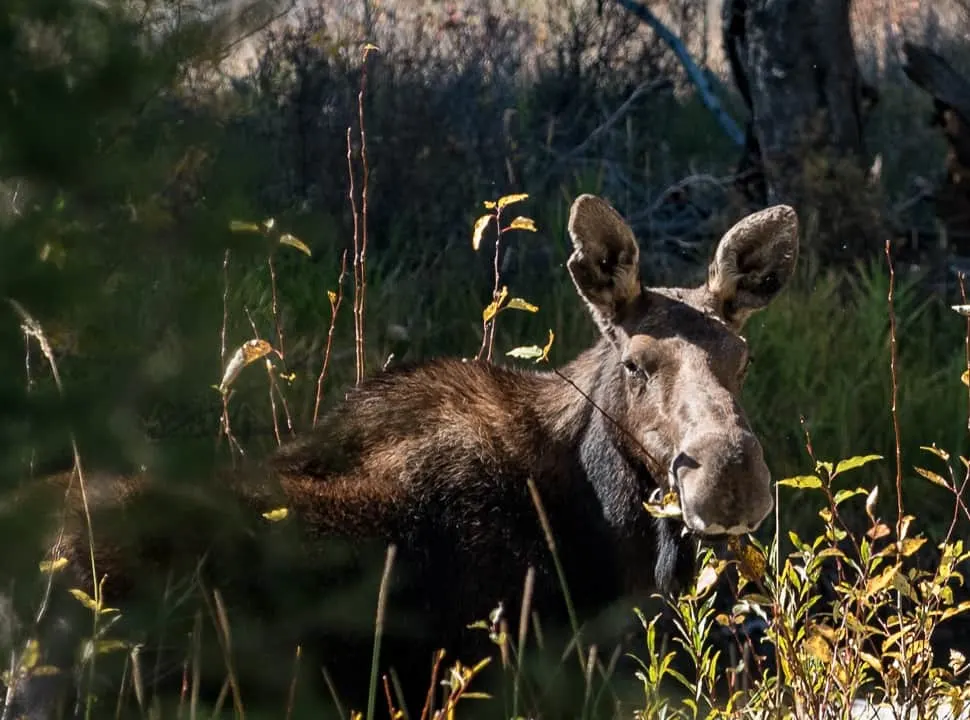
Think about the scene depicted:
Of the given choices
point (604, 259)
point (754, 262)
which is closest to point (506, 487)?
point (604, 259)

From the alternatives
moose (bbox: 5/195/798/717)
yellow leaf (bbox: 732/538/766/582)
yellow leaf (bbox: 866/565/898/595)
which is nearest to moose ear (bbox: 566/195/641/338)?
moose (bbox: 5/195/798/717)

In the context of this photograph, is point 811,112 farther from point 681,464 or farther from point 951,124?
point 681,464

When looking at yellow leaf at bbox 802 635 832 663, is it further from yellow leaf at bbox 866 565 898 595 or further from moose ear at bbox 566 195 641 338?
moose ear at bbox 566 195 641 338

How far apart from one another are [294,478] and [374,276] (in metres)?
3.55

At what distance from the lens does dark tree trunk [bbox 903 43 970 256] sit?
866 cm

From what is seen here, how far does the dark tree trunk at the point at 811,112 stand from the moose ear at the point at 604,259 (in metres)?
4.03

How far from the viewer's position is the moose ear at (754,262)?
467cm

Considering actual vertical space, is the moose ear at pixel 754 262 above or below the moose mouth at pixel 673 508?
above

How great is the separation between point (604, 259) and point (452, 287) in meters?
3.36

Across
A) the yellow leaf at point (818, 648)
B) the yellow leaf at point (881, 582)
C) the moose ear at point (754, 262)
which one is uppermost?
the moose ear at point (754, 262)

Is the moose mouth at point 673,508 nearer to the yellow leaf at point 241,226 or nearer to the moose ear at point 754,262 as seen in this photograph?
the moose ear at point 754,262

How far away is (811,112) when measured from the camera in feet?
28.6

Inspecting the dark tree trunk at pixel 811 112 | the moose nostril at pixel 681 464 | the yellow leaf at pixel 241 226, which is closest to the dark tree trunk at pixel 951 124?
the dark tree trunk at pixel 811 112

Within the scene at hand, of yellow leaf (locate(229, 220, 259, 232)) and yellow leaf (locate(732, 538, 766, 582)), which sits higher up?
yellow leaf (locate(229, 220, 259, 232))
